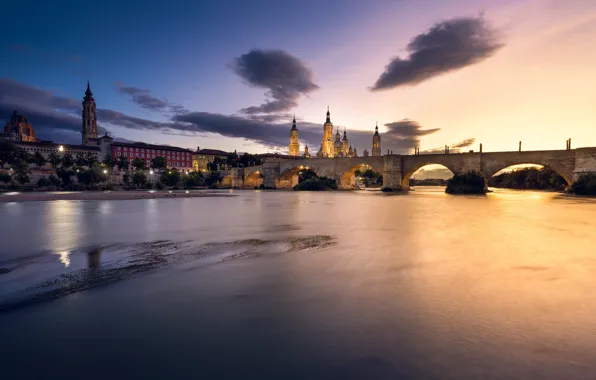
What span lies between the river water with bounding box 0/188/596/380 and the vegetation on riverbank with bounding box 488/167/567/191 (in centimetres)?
5687

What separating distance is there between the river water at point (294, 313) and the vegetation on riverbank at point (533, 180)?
56.9 metres

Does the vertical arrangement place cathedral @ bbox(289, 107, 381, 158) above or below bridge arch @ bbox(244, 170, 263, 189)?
above

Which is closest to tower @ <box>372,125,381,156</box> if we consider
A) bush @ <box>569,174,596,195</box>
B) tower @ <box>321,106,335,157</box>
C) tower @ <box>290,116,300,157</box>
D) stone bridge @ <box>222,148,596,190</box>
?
tower @ <box>321,106,335,157</box>

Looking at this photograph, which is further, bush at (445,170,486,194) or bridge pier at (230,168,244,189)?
bridge pier at (230,168,244,189)

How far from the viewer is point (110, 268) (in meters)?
5.78

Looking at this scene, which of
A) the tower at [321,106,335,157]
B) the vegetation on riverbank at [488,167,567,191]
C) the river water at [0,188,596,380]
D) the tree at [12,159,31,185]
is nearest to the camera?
the river water at [0,188,596,380]

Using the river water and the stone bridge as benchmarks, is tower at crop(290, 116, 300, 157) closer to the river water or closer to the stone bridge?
the stone bridge

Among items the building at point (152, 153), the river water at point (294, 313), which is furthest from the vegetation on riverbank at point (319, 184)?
the building at point (152, 153)

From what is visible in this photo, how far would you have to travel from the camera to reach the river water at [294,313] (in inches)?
105

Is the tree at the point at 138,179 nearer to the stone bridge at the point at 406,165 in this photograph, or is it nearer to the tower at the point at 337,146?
the stone bridge at the point at 406,165

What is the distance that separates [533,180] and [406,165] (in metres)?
33.2

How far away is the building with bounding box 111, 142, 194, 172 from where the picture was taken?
92.2m

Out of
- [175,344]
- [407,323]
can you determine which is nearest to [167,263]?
[175,344]

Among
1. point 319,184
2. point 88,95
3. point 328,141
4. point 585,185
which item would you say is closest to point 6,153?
point 319,184
